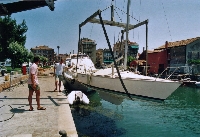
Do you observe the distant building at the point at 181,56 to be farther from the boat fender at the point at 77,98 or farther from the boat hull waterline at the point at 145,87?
the boat hull waterline at the point at 145,87

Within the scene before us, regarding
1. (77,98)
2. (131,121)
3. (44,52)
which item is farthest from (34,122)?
(44,52)

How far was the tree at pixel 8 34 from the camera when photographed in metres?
36.2

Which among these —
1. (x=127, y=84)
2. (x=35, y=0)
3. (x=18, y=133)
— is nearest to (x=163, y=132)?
(x=127, y=84)

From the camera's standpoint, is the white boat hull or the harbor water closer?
the white boat hull

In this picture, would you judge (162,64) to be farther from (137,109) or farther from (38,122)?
(38,122)

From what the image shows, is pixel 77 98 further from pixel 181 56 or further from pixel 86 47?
pixel 181 56

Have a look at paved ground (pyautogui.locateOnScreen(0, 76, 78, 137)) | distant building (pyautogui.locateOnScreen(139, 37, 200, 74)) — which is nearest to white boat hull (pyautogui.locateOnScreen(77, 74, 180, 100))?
paved ground (pyautogui.locateOnScreen(0, 76, 78, 137))

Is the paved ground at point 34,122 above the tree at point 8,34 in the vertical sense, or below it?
below

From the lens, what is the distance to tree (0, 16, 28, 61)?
36203 millimetres

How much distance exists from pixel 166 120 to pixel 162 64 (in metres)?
36.3

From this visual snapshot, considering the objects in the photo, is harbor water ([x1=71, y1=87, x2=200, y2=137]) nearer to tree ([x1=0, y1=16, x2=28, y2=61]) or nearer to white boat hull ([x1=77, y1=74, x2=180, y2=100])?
white boat hull ([x1=77, y1=74, x2=180, y2=100])

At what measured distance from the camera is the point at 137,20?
11914 millimetres

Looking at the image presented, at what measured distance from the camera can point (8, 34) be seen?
1558 inches

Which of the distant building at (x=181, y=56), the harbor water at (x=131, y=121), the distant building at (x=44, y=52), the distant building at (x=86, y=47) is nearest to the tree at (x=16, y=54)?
the distant building at (x=86, y=47)
